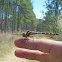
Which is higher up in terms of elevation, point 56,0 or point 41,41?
point 56,0

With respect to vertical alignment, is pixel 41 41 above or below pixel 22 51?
above

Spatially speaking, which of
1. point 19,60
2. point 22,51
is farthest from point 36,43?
point 19,60

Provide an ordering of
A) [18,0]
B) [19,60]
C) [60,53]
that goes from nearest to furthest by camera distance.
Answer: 1. [60,53]
2. [19,60]
3. [18,0]

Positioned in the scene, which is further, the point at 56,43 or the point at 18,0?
the point at 18,0

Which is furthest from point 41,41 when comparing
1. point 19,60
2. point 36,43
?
point 19,60

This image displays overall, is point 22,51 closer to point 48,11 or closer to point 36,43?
point 36,43

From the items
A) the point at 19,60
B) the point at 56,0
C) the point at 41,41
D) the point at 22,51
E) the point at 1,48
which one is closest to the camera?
the point at 41,41

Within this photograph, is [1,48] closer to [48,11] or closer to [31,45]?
[31,45]

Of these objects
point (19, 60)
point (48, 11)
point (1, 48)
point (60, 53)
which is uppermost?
point (48, 11)

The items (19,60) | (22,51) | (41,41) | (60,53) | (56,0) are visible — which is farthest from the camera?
(56,0)
